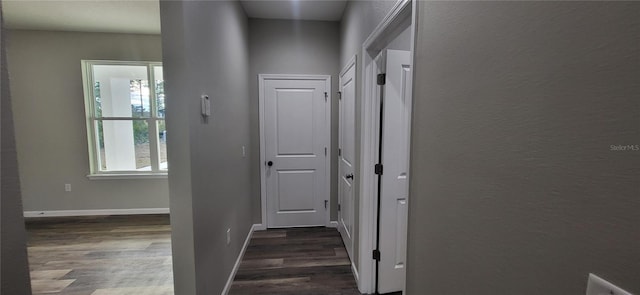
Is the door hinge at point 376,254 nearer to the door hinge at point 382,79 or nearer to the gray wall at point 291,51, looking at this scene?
the door hinge at point 382,79

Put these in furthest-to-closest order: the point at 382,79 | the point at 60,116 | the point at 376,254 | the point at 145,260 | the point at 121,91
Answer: the point at 121,91 < the point at 60,116 < the point at 145,260 < the point at 376,254 < the point at 382,79

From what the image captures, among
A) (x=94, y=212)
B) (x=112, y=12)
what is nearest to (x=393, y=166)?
(x=112, y=12)

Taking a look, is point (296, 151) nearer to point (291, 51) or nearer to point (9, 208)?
point (291, 51)

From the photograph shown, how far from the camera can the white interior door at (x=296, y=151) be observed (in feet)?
9.53

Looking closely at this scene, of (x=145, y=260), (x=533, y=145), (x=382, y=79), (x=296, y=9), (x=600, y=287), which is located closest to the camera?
(x=600, y=287)

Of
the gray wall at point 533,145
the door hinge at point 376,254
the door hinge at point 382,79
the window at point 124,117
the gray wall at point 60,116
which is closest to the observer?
the gray wall at point 533,145

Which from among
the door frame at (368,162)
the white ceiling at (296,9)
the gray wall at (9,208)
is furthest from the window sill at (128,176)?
the gray wall at (9,208)

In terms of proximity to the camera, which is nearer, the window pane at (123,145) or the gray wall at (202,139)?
the gray wall at (202,139)

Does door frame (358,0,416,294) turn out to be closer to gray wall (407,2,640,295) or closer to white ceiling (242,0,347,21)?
gray wall (407,2,640,295)

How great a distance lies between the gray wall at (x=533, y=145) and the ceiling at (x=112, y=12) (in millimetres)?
1993

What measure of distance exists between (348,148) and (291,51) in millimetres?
1435

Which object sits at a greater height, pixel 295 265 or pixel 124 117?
pixel 124 117

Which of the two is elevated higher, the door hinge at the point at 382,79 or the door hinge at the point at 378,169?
the door hinge at the point at 382,79

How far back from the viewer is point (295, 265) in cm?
230
